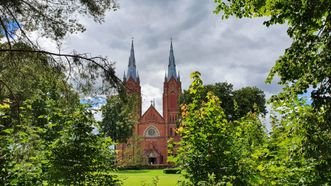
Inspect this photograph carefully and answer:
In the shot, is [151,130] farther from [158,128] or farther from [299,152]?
[299,152]

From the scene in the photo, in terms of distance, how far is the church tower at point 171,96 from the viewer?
228 ft

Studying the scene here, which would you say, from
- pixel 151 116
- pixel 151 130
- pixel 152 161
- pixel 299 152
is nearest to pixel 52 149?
pixel 299 152

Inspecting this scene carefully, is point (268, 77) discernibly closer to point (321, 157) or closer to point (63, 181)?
point (321, 157)

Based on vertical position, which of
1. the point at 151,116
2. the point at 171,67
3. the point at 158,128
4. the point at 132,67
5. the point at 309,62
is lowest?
the point at 309,62

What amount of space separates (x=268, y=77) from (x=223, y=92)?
34.9m

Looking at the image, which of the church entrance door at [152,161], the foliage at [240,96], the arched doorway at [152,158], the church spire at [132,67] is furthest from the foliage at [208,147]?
the church spire at [132,67]

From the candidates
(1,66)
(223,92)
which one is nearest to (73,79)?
(1,66)

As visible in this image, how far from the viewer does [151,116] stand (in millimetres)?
69312

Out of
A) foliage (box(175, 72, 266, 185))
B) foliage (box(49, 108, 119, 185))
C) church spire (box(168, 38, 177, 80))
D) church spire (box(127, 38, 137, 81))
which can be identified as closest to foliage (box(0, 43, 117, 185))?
foliage (box(49, 108, 119, 185))

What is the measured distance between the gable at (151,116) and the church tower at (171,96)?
4.67 ft

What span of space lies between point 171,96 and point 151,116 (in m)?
6.33

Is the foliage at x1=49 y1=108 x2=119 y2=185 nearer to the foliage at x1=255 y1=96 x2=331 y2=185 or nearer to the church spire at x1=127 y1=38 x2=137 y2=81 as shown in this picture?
the foliage at x1=255 y1=96 x2=331 y2=185

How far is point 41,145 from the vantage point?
5.29 metres

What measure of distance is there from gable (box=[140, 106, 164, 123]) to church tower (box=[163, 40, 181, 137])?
56.1 inches
